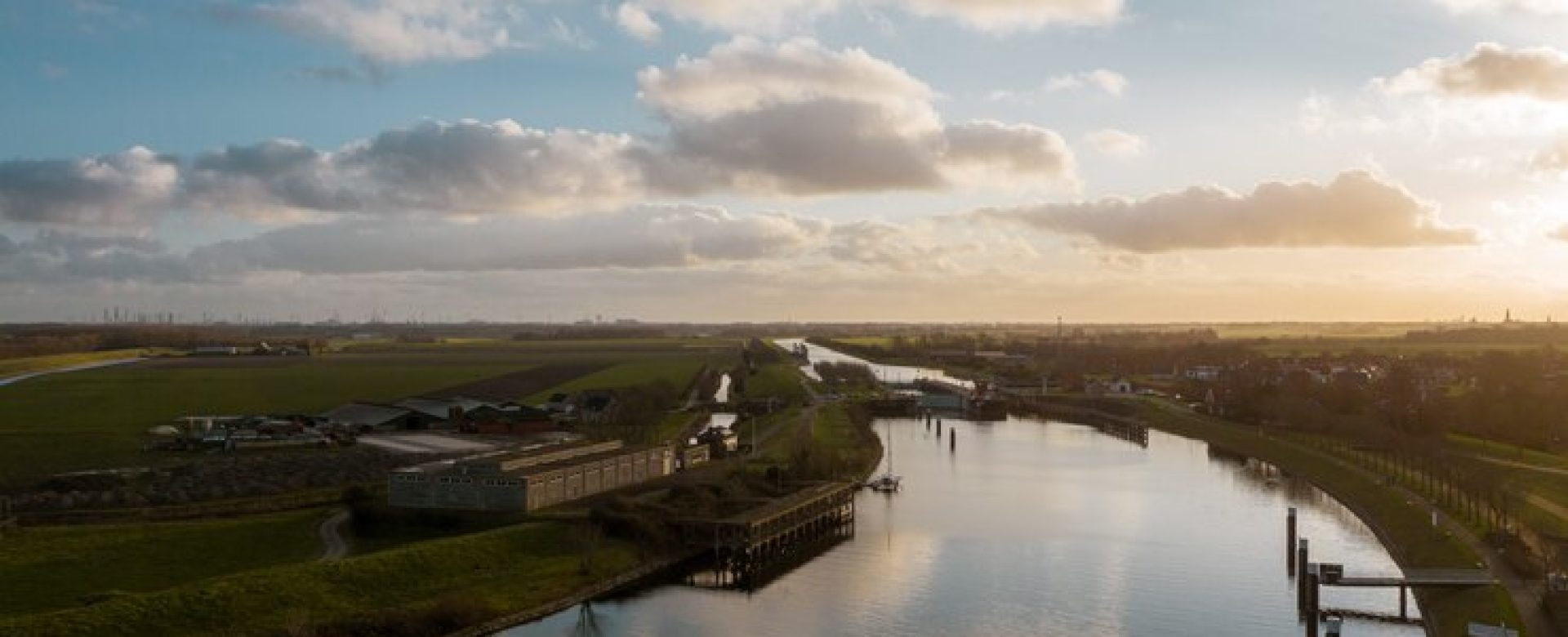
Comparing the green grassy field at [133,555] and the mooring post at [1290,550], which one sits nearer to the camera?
the green grassy field at [133,555]

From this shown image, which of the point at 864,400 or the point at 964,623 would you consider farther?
the point at 864,400

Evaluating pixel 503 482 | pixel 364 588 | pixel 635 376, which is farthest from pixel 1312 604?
pixel 635 376

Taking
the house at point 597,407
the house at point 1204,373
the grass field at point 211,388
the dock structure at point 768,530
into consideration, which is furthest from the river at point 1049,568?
the house at point 1204,373

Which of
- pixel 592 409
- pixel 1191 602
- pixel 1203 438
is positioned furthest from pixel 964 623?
pixel 1203 438

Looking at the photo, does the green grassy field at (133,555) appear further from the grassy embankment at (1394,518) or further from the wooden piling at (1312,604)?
the grassy embankment at (1394,518)

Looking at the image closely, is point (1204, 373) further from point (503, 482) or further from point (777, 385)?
point (503, 482)

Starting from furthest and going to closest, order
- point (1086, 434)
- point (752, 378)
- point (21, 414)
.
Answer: point (752, 378)
point (1086, 434)
point (21, 414)

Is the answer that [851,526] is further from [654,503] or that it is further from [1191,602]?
[1191,602]
